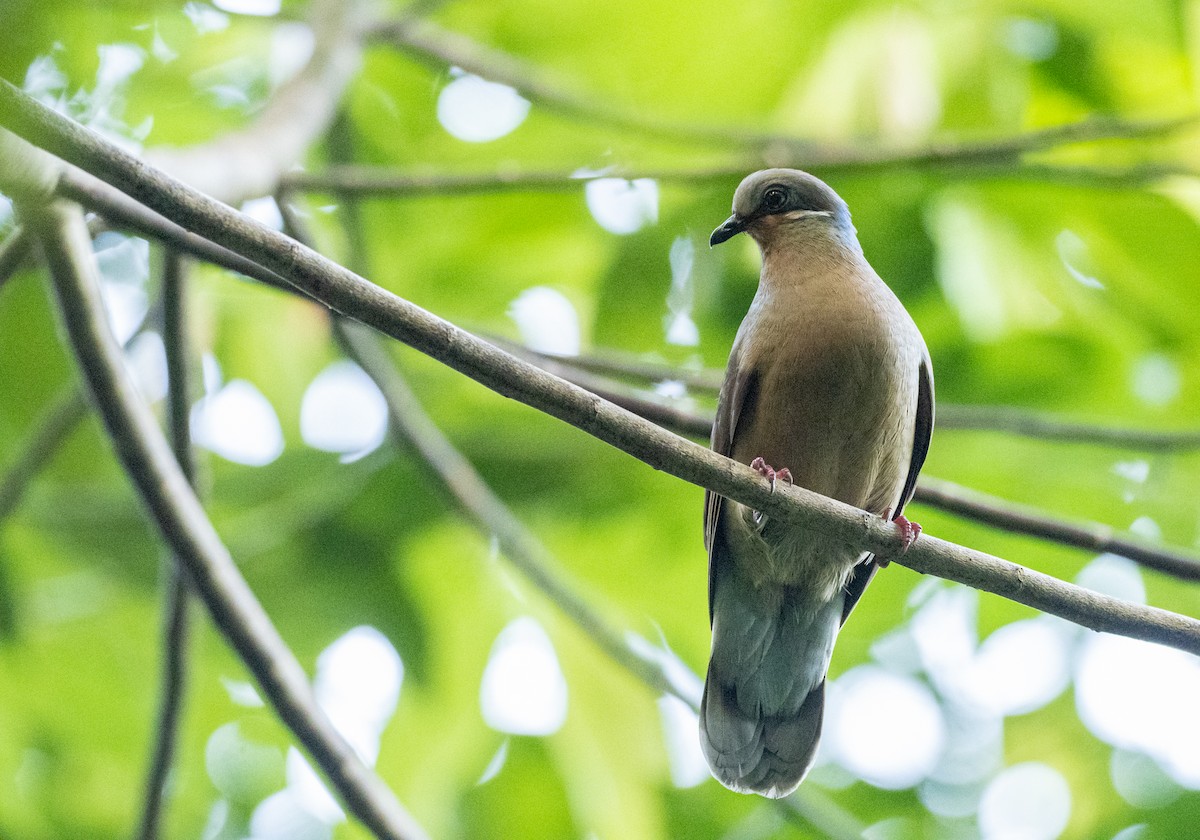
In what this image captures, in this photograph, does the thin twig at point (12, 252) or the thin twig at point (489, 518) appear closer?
the thin twig at point (12, 252)

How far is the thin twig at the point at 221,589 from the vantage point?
3.27 metres

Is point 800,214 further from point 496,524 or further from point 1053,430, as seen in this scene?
point 496,524

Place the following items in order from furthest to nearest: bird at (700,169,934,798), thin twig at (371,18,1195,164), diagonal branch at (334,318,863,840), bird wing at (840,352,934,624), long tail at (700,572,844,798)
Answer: diagonal branch at (334,318,863,840) → thin twig at (371,18,1195,164) → long tail at (700,572,844,798) → bird wing at (840,352,934,624) → bird at (700,169,934,798)

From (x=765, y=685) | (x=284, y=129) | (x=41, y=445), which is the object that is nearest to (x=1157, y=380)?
(x=765, y=685)

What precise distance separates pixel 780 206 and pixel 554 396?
1209mm

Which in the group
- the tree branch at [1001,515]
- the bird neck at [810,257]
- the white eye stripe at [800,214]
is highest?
the white eye stripe at [800,214]

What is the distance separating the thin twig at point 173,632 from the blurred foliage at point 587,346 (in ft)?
2.51

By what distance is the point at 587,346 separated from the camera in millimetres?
4211

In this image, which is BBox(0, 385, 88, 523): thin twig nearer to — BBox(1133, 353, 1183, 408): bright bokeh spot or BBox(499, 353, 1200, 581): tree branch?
BBox(499, 353, 1200, 581): tree branch

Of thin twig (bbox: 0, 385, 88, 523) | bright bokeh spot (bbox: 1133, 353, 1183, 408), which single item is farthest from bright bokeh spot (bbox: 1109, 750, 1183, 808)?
thin twig (bbox: 0, 385, 88, 523)

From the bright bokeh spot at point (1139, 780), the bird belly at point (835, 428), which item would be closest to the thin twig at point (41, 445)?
the bird belly at point (835, 428)

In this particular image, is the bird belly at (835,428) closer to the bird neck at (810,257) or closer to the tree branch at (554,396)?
the bird neck at (810,257)

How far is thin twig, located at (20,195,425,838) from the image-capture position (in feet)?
10.7

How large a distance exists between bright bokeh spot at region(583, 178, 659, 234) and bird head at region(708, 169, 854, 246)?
2.64 ft
